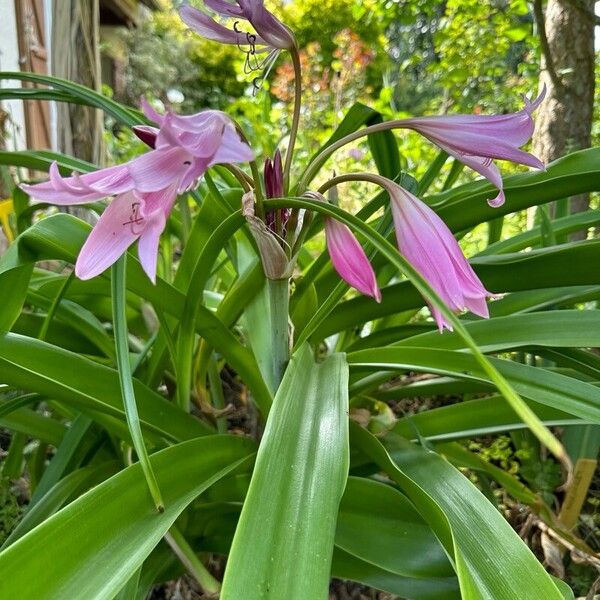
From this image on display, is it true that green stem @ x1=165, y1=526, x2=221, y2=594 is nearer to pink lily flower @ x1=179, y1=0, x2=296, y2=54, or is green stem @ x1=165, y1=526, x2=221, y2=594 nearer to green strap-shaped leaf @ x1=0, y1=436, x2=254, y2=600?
green strap-shaped leaf @ x1=0, y1=436, x2=254, y2=600

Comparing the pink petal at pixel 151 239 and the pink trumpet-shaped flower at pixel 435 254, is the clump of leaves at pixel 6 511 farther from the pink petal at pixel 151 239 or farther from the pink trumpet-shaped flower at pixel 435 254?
the pink trumpet-shaped flower at pixel 435 254

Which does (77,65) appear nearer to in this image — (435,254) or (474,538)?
(435,254)

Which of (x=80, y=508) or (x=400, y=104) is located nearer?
(x=80, y=508)

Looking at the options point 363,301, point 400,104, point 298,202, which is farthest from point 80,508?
point 400,104

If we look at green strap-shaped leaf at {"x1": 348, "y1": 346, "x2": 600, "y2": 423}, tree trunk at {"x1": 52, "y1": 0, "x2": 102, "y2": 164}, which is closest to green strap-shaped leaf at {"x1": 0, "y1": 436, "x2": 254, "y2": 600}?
green strap-shaped leaf at {"x1": 348, "y1": 346, "x2": 600, "y2": 423}

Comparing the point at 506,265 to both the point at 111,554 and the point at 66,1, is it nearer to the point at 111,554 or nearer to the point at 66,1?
the point at 111,554

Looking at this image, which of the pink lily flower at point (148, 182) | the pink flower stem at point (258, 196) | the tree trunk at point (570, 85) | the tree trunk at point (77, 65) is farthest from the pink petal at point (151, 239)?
the tree trunk at point (77, 65)
